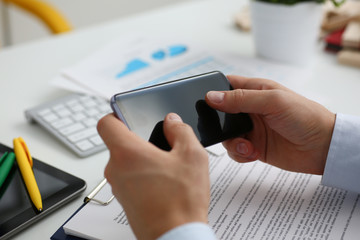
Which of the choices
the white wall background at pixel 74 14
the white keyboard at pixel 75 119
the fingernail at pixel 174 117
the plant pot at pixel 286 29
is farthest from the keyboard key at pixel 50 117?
the white wall background at pixel 74 14

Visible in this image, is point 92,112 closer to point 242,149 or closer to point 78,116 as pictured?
point 78,116

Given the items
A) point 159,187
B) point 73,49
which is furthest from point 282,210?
point 73,49

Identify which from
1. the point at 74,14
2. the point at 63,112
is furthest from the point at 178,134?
the point at 74,14

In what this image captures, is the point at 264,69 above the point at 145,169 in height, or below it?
below

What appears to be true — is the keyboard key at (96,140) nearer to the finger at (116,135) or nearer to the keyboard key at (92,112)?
the keyboard key at (92,112)

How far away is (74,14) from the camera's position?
7.44ft

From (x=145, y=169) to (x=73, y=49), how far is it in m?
0.73

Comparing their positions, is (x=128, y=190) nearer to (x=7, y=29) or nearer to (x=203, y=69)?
(x=203, y=69)

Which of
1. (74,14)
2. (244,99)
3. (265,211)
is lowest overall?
(74,14)

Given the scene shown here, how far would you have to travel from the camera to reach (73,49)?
109 centimetres

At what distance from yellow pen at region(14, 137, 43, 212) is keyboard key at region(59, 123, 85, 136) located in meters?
0.09

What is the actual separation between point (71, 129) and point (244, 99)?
32 cm

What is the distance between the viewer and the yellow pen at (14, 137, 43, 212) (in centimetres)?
56

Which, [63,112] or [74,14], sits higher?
[63,112]
